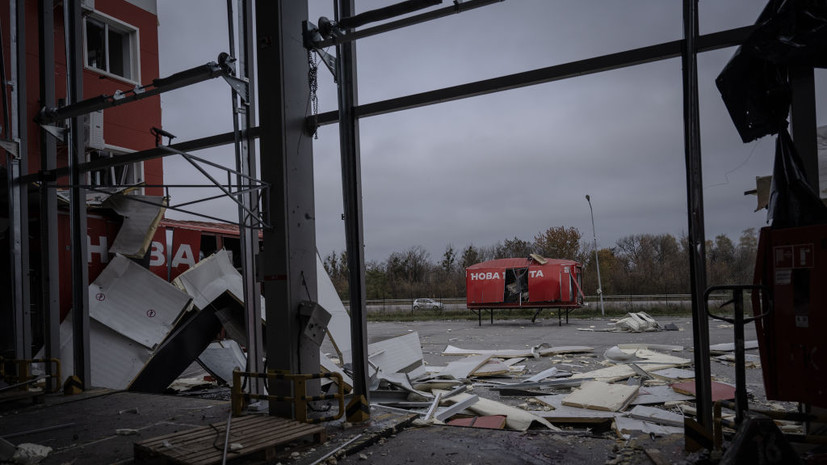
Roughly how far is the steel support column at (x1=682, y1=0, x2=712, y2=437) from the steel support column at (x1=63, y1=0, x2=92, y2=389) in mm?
8300

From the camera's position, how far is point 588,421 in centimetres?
644

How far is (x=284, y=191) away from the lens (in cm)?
590

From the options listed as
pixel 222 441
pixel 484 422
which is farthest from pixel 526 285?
pixel 222 441

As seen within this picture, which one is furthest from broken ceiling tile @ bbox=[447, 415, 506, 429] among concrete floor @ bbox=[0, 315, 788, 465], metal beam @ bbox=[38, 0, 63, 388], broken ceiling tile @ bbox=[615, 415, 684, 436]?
metal beam @ bbox=[38, 0, 63, 388]

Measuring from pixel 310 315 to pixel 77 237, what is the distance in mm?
4818

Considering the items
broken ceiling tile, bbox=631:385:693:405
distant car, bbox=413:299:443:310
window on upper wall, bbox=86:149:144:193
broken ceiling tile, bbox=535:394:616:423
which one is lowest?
distant car, bbox=413:299:443:310

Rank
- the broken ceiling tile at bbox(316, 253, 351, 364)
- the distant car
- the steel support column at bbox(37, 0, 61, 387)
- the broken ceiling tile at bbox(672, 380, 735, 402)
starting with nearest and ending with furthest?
the broken ceiling tile at bbox(672, 380, 735, 402) → the steel support column at bbox(37, 0, 61, 387) → the broken ceiling tile at bbox(316, 253, 351, 364) → the distant car

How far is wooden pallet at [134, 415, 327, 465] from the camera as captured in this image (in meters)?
4.50

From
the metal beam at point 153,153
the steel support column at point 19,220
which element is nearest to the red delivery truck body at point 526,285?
the metal beam at point 153,153

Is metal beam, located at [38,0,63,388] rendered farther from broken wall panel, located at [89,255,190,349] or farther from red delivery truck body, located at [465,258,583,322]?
red delivery truck body, located at [465,258,583,322]

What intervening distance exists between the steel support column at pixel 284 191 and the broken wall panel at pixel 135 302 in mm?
4578

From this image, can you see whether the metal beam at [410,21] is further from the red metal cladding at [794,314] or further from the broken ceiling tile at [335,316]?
the broken ceiling tile at [335,316]

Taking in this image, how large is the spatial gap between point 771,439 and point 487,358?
842 centimetres

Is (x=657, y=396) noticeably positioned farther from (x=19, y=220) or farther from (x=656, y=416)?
(x=19, y=220)
